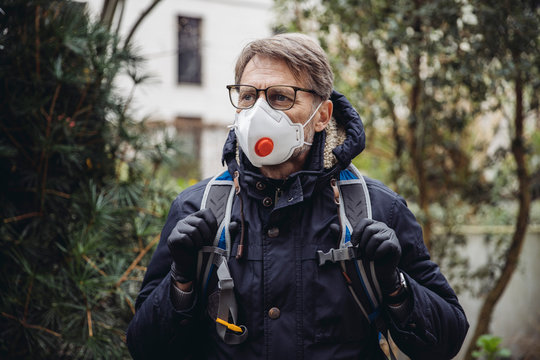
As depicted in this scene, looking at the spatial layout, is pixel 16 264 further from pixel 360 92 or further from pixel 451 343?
pixel 360 92

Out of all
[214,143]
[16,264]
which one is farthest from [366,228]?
[214,143]

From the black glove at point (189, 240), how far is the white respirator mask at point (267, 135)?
0.30 m

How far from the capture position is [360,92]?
525cm

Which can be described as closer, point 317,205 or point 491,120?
point 317,205

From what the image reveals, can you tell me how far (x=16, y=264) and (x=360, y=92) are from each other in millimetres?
3675

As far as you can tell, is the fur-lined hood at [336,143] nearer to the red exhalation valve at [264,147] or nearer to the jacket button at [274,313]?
the red exhalation valve at [264,147]

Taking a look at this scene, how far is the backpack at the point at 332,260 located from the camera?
1735 mm

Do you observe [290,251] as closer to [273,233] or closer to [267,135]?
[273,233]

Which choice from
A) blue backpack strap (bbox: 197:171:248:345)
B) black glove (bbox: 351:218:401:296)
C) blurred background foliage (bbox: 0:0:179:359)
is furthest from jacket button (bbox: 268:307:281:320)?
blurred background foliage (bbox: 0:0:179:359)

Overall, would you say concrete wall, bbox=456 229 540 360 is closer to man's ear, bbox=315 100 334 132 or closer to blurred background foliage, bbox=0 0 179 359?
blurred background foliage, bbox=0 0 179 359

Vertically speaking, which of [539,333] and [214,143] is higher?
[214,143]

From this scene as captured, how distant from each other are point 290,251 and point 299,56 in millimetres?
753

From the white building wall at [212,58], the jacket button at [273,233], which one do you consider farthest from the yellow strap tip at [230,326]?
the white building wall at [212,58]

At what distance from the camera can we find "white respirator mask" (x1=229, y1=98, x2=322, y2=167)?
1896 millimetres
